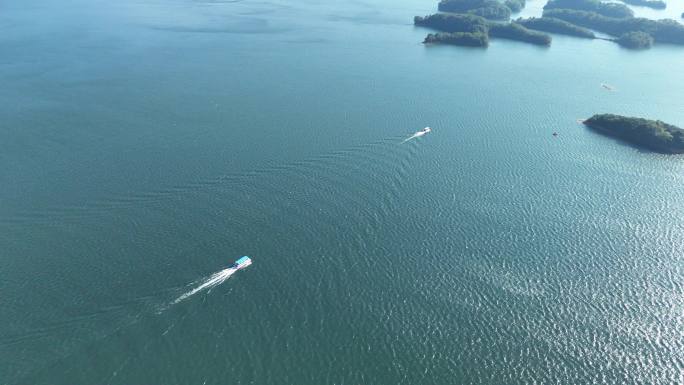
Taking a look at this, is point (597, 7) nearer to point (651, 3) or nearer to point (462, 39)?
point (651, 3)

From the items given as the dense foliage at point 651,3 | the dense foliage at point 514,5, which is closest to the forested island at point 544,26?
the dense foliage at point 514,5

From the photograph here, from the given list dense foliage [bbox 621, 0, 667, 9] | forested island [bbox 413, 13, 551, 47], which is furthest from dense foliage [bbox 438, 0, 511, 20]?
dense foliage [bbox 621, 0, 667, 9]

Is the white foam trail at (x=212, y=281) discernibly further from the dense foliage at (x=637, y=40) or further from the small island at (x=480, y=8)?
the small island at (x=480, y=8)

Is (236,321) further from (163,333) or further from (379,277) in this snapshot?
(379,277)

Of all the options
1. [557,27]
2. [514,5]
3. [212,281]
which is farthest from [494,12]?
[212,281]

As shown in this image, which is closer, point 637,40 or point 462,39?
point 462,39

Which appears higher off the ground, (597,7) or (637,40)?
(597,7)

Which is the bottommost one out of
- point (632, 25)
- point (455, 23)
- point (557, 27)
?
point (557, 27)
